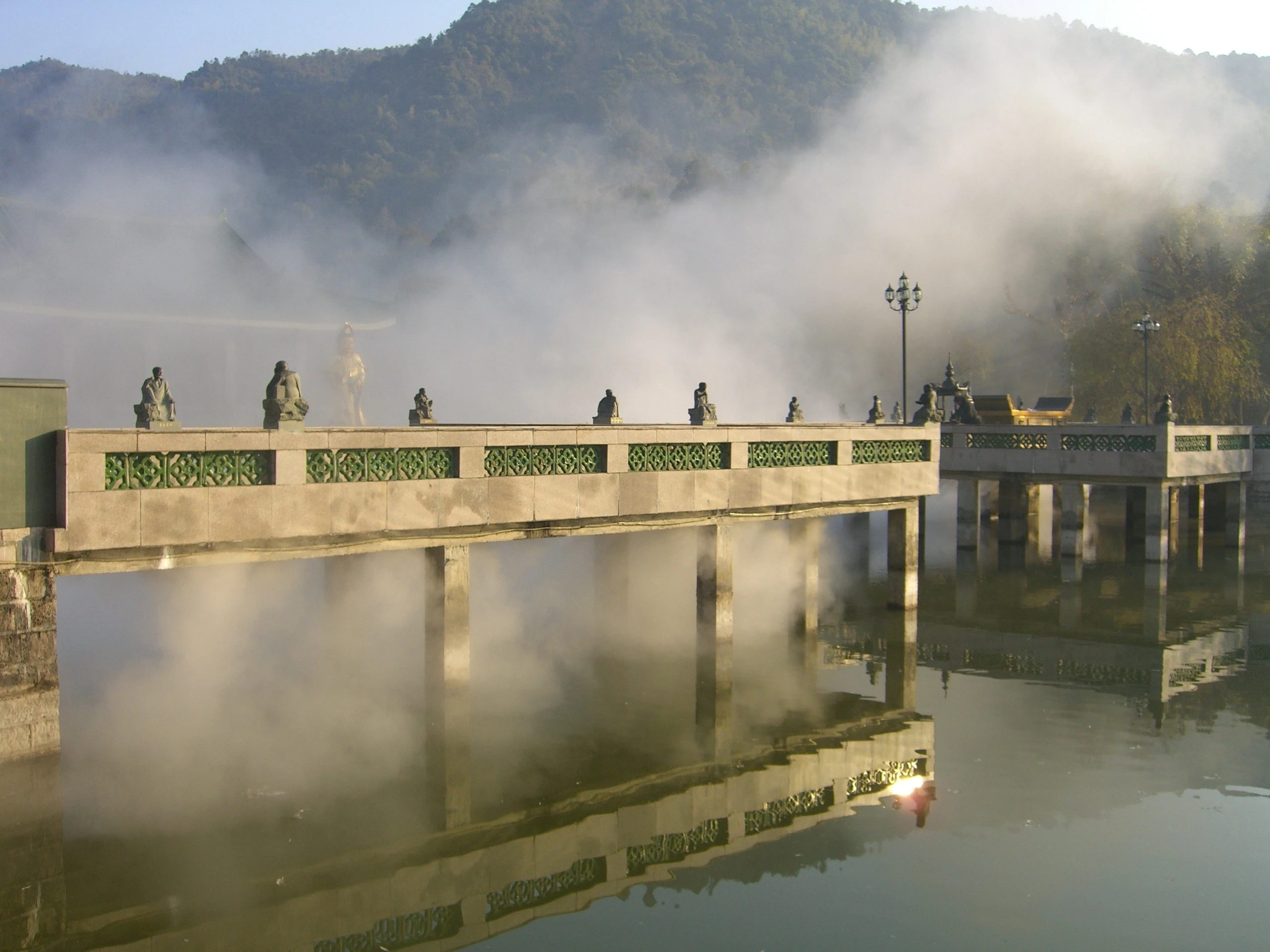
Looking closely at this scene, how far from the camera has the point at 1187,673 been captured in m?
22.0

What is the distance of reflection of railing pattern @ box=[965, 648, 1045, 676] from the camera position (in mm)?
22328

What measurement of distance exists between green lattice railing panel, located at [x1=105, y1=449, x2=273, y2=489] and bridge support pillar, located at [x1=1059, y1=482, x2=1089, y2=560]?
81.5 feet

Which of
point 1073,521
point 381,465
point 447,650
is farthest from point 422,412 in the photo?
point 1073,521

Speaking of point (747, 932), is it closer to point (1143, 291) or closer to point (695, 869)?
point (695, 869)

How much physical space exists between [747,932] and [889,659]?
39.3ft

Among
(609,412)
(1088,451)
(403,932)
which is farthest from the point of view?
(1088,451)

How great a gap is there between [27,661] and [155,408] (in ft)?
10.5

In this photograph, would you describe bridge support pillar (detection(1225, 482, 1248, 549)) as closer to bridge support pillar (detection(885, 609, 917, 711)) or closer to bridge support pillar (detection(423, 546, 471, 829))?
bridge support pillar (detection(885, 609, 917, 711))

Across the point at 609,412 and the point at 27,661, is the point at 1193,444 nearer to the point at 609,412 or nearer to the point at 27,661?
the point at 609,412

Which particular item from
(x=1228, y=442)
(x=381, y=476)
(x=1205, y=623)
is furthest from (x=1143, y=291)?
(x=381, y=476)

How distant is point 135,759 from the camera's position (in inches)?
615

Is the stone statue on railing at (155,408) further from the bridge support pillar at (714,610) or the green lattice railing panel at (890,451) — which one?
the green lattice railing panel at (890,451)

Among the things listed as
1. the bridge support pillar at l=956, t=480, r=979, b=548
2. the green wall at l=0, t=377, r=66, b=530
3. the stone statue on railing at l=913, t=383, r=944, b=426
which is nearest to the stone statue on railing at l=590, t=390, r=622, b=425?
the stone statue on railing at l=913, t=383, r=944, b=426

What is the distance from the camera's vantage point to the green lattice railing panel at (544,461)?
17.2 meters
